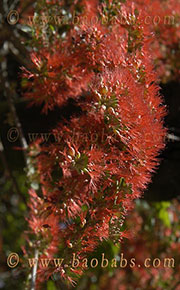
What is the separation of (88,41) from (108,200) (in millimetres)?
362

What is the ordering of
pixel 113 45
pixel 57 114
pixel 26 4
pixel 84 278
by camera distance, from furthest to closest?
pixel 84 278 → pixel 26 4 → pixel 57 114 → pixel 113 45

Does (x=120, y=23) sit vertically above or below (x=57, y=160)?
above

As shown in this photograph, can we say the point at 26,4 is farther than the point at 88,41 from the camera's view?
Yes

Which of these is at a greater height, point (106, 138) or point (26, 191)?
point (106, 138)

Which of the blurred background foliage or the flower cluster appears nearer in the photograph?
the flower cluster

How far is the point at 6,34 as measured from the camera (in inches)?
59.8

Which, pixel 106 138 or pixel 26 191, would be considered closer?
pixel 106 138

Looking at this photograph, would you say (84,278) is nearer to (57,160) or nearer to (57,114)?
(57,114)

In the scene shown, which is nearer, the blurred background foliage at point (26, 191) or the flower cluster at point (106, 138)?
the flower cluster at point (106, 138)

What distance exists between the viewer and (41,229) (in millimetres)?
1123

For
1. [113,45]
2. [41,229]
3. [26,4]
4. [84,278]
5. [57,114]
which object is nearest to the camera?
[113,45]

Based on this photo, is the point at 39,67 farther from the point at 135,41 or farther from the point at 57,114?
the point at 57,114

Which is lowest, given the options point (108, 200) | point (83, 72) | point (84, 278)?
point (84, 278)

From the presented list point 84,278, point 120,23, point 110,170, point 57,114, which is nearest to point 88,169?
point 110,170
